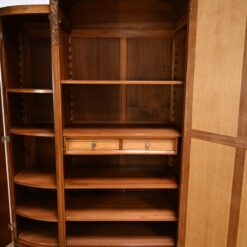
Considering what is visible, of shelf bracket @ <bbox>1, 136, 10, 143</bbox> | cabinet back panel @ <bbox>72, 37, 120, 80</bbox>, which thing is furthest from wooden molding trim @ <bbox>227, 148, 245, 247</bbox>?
shelf bracket @ <bbox>1, 136, 10, 143</bbox>

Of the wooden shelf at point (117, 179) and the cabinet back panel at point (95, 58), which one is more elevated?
the cabinet back panel at point (95, 58)

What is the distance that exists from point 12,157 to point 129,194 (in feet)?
3.61

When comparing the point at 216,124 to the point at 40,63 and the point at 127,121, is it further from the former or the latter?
the point at 40,63

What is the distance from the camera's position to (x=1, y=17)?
1566mm

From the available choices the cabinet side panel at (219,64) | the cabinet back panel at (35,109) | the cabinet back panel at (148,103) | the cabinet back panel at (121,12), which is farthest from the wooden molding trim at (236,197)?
the cabinet back panel at (35,109)

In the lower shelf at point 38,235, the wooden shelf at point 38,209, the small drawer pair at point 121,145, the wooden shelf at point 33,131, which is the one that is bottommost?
the lower shelf at point 38,235

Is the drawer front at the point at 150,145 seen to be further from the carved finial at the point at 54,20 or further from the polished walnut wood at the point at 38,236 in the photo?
the polished walnut wood at the point at 38,236

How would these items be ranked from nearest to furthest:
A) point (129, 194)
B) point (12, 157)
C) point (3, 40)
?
1. point (3, 40)
2. point (12, 157)
3. point (129, 194)

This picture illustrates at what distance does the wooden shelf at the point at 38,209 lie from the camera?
1.67 metres

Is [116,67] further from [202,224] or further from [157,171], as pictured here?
[202,224]

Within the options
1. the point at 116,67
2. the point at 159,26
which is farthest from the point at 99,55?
the point at 159,26

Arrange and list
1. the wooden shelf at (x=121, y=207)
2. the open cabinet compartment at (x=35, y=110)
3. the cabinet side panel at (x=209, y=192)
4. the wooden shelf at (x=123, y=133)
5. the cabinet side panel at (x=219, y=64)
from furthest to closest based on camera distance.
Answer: the open cabinet compartment at (x=35, y=110), the wooden shelf at (x=121, y=207), the wooden shelf at (x=123, y=133), the cabinet side panel at (x=209, y=192), the cabinet side panel at (x=219, y=64)

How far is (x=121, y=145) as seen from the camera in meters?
1.56

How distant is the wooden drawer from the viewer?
1564 millimetres
